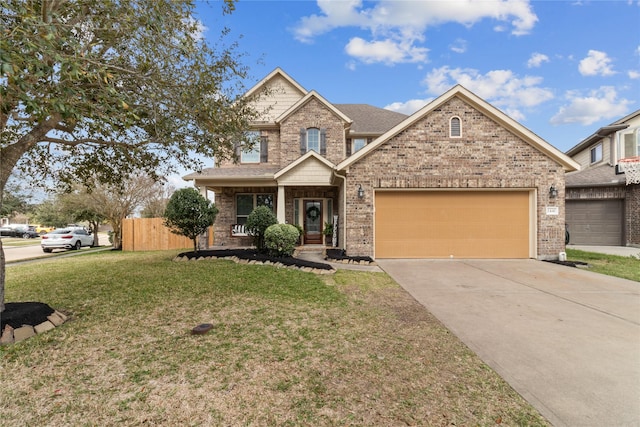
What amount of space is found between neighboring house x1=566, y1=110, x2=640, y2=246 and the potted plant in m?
12.3

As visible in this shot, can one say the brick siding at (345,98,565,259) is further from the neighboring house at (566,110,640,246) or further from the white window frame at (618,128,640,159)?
the white window frame at (618,128,640,159)

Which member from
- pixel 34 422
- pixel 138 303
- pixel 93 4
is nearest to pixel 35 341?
pixel 138 303

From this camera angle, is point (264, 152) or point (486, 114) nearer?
point (486, 114)

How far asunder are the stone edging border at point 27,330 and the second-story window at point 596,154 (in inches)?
942

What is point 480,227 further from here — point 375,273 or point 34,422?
point 34,422

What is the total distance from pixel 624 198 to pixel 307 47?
16316 mm

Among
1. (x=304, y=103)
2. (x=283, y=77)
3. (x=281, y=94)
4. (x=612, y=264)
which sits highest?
(x=283, y=77)

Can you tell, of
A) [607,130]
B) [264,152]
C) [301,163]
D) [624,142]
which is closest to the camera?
[301,163]

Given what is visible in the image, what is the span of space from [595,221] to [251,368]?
62.3ft

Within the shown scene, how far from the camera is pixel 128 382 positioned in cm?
298

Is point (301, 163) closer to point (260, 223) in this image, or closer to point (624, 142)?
point (260, 223)

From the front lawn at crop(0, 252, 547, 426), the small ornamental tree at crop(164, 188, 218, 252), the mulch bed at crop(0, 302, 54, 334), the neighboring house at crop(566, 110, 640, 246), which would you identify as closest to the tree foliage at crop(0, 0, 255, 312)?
the mulch bed at crop(0, 302, 54, 334)

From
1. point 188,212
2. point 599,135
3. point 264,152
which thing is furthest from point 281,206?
point 599,135

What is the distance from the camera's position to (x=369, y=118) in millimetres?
16844
